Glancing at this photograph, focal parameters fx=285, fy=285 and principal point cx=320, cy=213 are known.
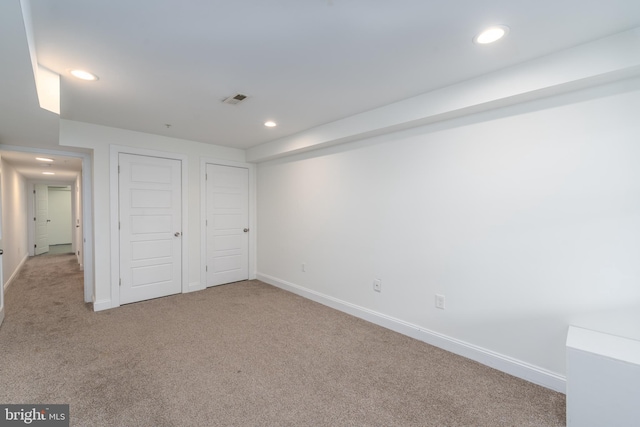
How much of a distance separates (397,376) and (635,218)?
192cm

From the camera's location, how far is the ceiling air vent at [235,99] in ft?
8.69

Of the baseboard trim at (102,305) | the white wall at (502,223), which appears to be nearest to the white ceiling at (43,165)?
the baseboard trim at (102,305)

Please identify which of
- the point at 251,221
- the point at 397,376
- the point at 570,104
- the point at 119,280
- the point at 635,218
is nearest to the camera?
the point at 635,218

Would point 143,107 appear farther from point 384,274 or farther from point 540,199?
point 540,199

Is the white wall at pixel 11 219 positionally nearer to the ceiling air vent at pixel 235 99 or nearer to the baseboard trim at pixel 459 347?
the ceiling air vent at pixel 235 99

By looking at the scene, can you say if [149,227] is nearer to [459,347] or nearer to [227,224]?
[227,224]

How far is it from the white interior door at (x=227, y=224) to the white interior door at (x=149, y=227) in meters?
0.48

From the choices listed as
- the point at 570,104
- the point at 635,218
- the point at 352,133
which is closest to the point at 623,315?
the point at 635,218

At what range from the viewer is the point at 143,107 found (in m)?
2.95

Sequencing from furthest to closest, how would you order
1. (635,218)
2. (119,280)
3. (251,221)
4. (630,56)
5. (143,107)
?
(251,221) → (119,280) → (143,107) → (635,218) → (630,56)

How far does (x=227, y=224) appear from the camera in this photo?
484cm

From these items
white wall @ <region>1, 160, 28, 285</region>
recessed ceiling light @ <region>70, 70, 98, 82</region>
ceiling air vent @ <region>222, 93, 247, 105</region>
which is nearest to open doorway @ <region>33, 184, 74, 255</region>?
white wall @ <region>1, 160, 28, 285</region>
